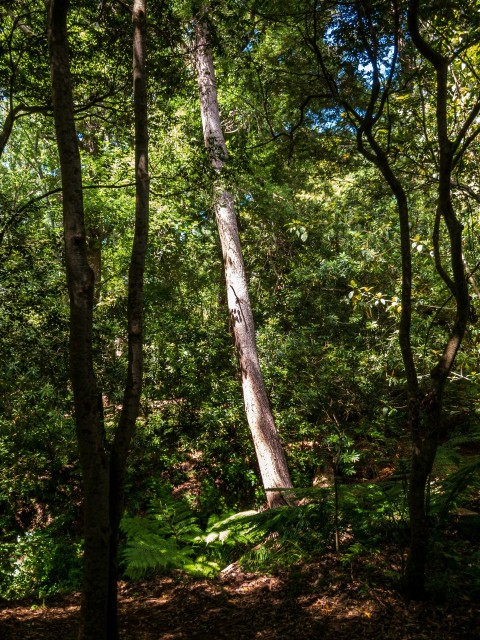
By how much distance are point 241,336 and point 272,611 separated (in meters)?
4.21

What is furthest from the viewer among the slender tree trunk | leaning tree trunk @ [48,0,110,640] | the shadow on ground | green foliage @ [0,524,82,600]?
green foliage @ [0,524,82,600]

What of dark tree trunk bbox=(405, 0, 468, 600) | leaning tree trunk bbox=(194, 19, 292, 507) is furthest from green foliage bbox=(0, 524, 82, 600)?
dark tree trunk bbox=(405, 0, 468, 600)

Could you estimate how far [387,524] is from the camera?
443 centimetres

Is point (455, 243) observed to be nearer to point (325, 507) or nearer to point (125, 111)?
point (325, 507)

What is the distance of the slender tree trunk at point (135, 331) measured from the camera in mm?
3293

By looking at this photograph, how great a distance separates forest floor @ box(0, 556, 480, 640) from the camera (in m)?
3.17

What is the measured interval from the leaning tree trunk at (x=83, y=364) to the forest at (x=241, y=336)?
2 centimetres

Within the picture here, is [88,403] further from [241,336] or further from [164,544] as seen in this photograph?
[241,336]

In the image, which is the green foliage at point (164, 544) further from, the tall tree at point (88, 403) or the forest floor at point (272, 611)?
the tall tree at point (88, 403)

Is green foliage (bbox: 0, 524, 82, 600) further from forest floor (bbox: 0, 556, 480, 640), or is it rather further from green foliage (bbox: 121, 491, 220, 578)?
forest floor (bbox: 0, 556, 480, 640)

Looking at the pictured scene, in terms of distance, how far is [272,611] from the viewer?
12.9ft

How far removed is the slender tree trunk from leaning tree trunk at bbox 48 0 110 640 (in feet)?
0.77

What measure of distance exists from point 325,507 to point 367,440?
4874 millimetres

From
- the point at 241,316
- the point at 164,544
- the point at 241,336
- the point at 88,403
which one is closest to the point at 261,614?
the point at 164,544
